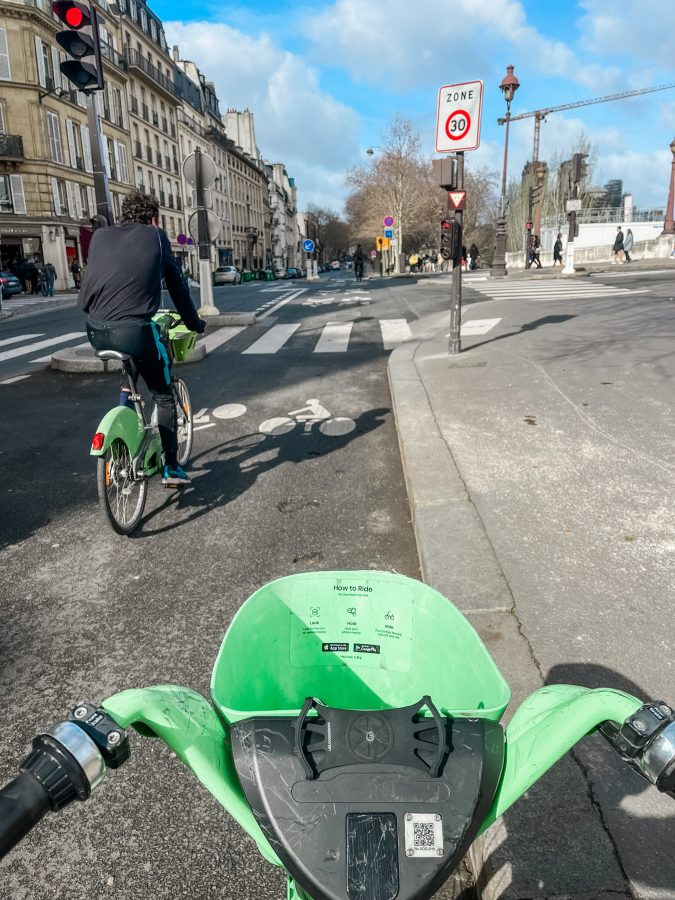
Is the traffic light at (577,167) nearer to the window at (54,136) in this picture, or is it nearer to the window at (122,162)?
the window at (54,136)

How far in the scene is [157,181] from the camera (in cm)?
5691

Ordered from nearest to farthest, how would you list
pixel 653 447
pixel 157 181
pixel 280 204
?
pixel 653 447, pixel 157 181, pixel 280 204

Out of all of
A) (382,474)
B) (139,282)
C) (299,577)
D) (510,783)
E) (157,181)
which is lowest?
(382,474)

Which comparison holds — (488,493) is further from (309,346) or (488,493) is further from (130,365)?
(309,346)

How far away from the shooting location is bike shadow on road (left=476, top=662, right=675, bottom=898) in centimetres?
147

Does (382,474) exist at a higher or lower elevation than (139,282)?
lower

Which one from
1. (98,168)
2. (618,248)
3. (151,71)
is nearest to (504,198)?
(618,248)

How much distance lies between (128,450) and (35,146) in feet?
128

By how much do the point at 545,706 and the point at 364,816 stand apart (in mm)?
419

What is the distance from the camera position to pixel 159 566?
3.51m

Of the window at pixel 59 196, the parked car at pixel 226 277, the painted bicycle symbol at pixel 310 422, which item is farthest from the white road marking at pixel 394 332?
the parked car at pixel 226 277

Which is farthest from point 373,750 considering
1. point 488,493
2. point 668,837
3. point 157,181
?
point 157,181

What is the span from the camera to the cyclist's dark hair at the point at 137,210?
402cm

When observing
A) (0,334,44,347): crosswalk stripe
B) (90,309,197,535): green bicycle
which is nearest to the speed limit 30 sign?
(90,309,197,535): green bicycle
